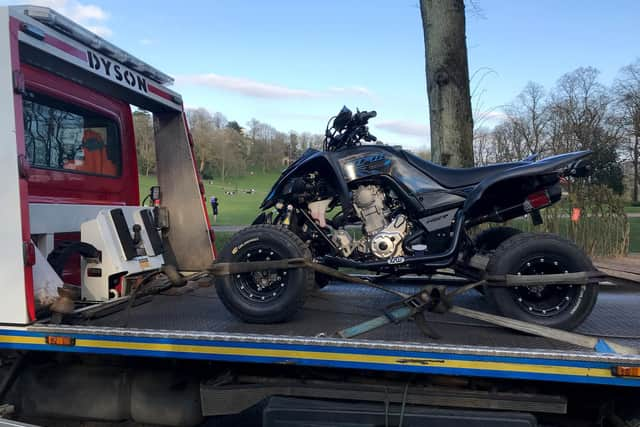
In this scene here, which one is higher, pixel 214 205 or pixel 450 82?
pixel 450 82

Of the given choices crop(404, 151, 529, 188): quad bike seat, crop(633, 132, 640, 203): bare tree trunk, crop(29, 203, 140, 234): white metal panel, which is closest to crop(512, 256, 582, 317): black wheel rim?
crop(404, 151, 529, 188): quad bike seat

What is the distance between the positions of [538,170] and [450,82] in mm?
3670

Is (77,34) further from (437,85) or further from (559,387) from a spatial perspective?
(437,85)

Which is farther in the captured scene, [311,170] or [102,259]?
[102,259]

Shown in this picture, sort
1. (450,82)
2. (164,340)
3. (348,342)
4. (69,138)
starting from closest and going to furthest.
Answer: (348,342) → (164,340) → (69,138) → (450,82)

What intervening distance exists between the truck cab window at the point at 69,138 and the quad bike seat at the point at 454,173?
289cm

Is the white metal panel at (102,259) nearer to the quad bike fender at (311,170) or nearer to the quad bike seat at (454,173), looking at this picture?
the quad bike fender at (311,170)

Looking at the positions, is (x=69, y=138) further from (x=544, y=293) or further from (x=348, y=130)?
(x=544, y=293)

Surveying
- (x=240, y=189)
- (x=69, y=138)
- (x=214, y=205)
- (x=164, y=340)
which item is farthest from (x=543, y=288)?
(x=240, y=189)

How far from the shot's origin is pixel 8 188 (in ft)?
9.24

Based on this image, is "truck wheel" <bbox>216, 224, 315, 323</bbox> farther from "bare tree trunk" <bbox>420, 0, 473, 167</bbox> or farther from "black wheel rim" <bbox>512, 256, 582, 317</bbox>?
Result: "bare tree trunk" <bbox>420, 0, 473, 167</bbox>

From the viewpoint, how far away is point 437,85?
6543 mm

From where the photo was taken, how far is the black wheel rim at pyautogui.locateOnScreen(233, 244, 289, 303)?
3.27 m

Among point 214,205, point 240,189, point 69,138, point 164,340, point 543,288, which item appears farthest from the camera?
point 240,189
